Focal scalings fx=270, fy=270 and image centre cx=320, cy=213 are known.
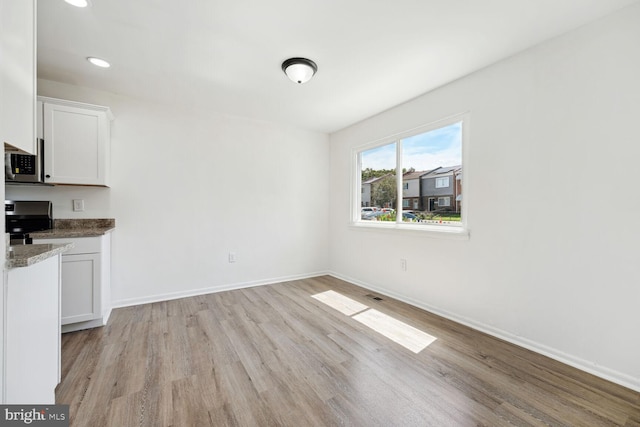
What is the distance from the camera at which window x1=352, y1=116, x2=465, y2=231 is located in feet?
9.29

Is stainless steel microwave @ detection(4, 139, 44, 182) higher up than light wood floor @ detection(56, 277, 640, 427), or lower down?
higher up

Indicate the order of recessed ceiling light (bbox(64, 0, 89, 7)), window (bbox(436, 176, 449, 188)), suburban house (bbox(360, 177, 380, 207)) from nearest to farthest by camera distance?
recessed ceiling light (bbox(64, 0, 89, 7)) < window (bbox(436, 176, 449, 188)) < suburban house (bbox(360, 177, 380, 207))

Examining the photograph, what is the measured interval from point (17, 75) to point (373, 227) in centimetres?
340

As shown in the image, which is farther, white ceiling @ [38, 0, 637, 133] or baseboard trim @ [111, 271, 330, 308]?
baseboard trim @ [111, 271, 330, 308]

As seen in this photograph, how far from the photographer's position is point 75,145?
→ 103 inches

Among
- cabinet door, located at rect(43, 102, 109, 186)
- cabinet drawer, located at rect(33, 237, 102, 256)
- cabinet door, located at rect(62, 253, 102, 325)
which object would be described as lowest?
cabinet door, located at rect(62, 253, 102, 325)

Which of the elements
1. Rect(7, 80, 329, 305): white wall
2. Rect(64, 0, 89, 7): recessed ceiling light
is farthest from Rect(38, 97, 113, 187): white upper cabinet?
Rect(64, 0, 89, 7): recessed ceiling light

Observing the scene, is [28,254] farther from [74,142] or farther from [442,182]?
[442,182]

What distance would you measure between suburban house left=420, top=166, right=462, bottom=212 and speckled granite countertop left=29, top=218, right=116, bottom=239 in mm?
3340

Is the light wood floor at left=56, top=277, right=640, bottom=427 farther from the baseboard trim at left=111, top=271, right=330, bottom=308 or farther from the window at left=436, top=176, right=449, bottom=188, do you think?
the window at left=436, top=176, right=449, bottom=188

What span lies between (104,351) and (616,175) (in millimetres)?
3914

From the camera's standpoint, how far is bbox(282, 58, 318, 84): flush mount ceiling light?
236 cm

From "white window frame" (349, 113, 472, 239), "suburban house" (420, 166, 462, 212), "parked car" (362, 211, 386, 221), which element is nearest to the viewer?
"white window frame" (349, 113, 472, 239)

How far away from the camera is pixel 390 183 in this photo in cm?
362
